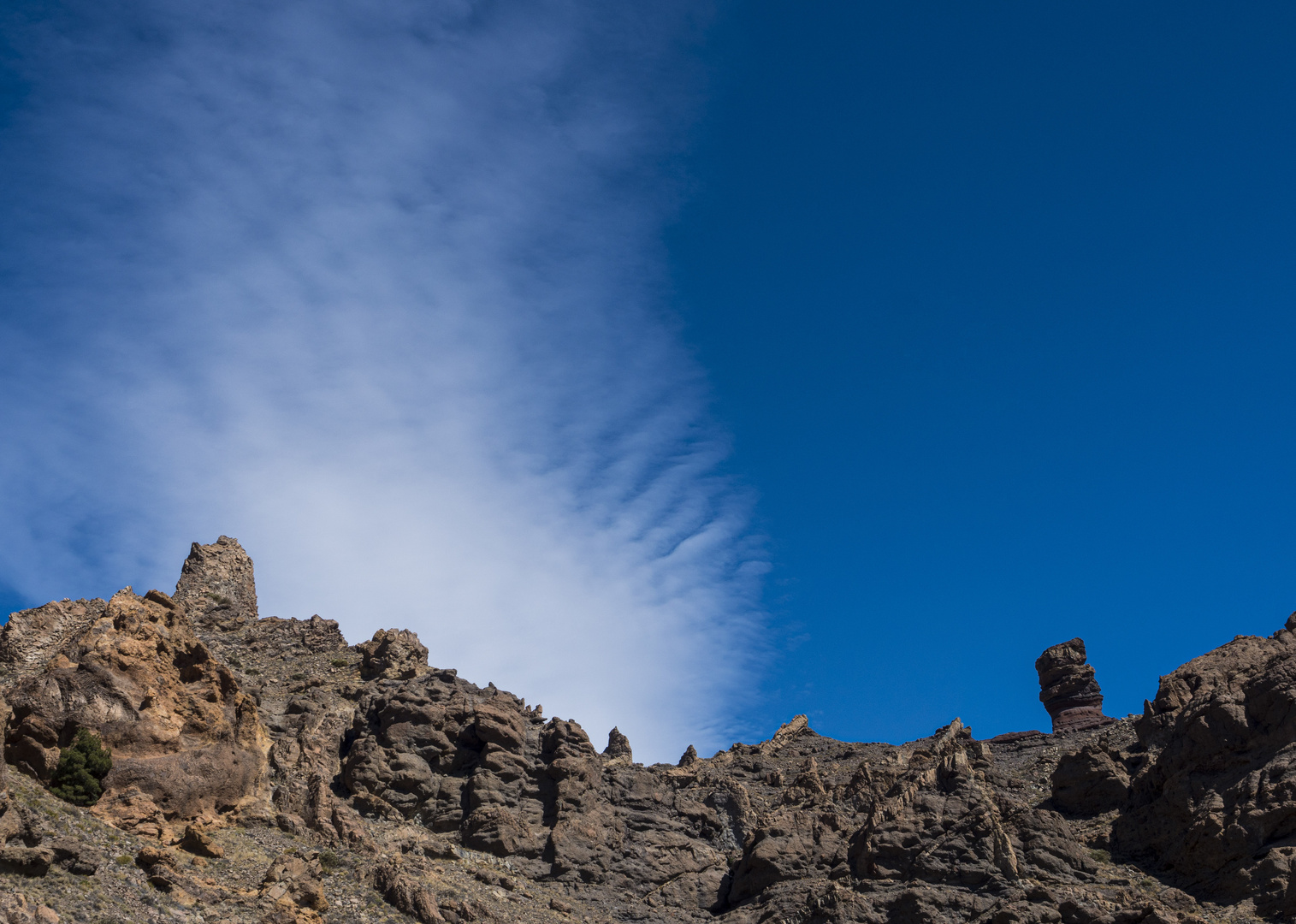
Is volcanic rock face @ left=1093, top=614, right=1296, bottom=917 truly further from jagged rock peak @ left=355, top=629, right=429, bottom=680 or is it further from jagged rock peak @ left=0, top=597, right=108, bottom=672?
jagged rock peak @ left=0, top=597, right=108, bottom=672

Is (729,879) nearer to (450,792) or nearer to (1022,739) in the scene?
(450,792)

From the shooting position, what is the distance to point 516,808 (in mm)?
74125

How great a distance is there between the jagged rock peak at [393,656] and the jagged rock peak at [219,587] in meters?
13.5

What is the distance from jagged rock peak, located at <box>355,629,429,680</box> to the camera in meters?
87.2

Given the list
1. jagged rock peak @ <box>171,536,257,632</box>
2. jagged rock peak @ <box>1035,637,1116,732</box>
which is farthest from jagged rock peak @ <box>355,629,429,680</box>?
jagged rock peak @ <box>1035,637,1116,732</box>

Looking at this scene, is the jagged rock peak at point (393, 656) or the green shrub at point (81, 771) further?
the jagged rock peak at point (393, 656)

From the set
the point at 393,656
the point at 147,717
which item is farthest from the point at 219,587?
the point at 147,717

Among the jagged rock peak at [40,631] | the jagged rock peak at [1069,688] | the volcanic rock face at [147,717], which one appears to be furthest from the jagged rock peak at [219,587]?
the jagged rock peak at [1069,688]

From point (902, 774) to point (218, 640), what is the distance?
61187mm

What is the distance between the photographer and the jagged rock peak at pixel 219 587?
309ft

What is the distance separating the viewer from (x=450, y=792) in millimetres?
73188

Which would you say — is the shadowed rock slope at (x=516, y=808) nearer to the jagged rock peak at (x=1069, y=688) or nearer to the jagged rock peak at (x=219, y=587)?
the jagged rock peak at (x=219, y=587)

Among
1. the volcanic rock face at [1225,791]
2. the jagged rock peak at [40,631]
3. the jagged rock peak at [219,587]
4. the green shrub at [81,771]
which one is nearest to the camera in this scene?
the green shrub at [81,771]

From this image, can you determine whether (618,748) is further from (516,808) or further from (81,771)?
(81,771)
